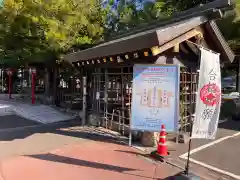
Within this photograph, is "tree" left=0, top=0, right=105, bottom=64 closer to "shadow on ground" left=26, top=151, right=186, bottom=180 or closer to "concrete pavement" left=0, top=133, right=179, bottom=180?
"concrete pavement" left=0, top=133, right=179, bottom=180

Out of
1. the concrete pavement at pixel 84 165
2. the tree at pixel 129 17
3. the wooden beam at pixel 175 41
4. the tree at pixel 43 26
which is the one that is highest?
the tree at pixel 129 17

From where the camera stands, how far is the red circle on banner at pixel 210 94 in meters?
4.86

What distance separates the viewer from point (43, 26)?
40.7ft

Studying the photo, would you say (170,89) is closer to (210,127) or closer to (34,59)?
(210,127)

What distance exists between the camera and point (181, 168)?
5.57 m

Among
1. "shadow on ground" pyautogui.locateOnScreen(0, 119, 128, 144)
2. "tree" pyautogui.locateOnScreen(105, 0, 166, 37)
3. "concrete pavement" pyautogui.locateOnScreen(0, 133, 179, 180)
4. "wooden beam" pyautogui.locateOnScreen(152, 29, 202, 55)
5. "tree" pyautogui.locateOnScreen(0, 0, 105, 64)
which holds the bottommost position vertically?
"concrete pavement" pyautogui.locateOnScreen(0, 133, 179, 180)

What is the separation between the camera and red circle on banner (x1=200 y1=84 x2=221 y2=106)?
4.86 metres

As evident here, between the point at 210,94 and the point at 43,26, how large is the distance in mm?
9893

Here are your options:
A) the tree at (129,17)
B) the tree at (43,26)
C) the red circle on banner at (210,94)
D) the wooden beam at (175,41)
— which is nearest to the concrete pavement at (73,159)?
A: the red circle on banner at (210,94)

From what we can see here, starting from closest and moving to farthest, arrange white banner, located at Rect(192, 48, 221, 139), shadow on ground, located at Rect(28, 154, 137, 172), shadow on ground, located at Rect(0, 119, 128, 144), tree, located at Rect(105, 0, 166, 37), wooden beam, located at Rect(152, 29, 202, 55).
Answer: white banner, located at Rect(192, 48, 221, 139)
shadow on ground, located at Rect(28, 154, 137, 172)
wooden beam, located at Rect(152, 29, 202, 55)
shadow on ground, located at Rect(0, 119, 128, 144)
tree, located at Rect(105, 0, 166, 37)

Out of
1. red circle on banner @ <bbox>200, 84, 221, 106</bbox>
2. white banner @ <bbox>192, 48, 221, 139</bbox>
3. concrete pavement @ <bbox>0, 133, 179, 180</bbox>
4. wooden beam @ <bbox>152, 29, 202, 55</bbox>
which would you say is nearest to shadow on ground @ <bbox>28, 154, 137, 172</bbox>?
concrete pavement @ <bbox>0, 133, 179, 180</bbox>

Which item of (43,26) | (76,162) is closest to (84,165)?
(76,162)

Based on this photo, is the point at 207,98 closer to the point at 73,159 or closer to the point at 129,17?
the point at 73,159

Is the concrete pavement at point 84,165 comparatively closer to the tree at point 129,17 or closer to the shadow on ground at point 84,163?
the shadow on ground at point 84,163
